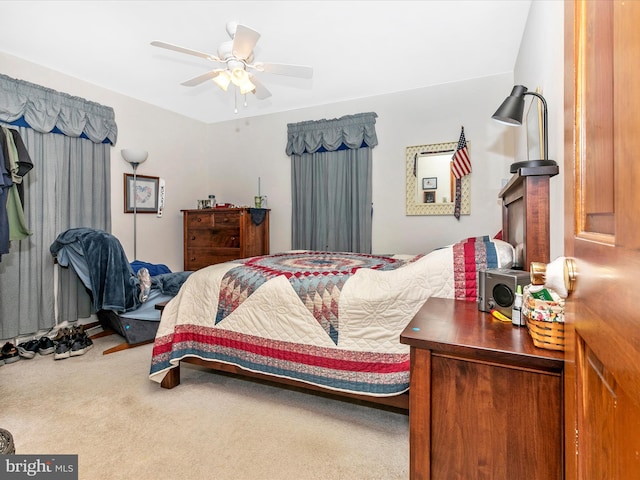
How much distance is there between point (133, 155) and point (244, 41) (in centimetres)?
220

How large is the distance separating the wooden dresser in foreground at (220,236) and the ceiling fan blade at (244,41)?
2.08m

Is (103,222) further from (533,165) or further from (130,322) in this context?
(533,165)

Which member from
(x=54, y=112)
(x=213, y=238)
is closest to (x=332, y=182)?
(x=213, y=238)

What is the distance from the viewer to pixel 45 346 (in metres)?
2.85

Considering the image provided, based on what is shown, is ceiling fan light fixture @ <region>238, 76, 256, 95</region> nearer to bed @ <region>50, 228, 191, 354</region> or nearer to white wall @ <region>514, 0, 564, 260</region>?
bed @ <region>50, 228, 191, 354</region>

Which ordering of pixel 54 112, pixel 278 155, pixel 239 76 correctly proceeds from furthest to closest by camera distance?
1. pixel 278 155
2. pixel 54 112
3. pixel 239 76

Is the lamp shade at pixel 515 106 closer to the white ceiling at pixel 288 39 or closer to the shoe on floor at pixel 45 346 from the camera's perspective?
the white ceiling at pixel 288 39

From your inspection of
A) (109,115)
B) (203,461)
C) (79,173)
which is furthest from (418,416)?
(109,115)

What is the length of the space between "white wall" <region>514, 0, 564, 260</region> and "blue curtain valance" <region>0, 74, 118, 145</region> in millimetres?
3904

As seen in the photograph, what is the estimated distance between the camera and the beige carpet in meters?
1.48

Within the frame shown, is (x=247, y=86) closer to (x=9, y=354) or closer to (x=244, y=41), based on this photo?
(x=244, y=41)

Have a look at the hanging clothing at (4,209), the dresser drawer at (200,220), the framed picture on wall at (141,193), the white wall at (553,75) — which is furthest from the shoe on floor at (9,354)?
the white wall at (553,75)

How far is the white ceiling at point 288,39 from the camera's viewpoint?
2.45 meters

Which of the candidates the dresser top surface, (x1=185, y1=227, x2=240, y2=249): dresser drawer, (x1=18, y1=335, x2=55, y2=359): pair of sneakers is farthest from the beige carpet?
(x1=185, y1=227, x2=240, y2=249): dresser drawer
